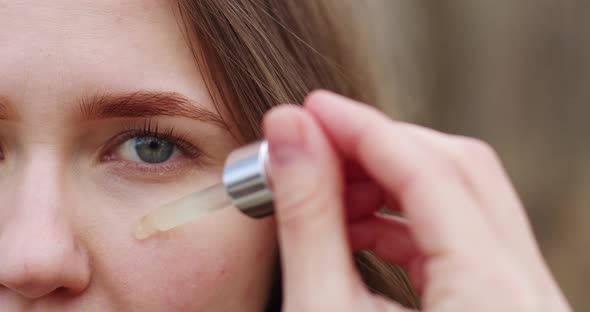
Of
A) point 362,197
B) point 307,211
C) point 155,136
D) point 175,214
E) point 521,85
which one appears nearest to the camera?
point 307,211

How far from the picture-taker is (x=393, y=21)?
2943 mm

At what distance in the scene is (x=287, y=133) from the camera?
0.64 metres

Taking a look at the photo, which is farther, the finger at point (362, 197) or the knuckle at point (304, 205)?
the finger at point (362, 197)

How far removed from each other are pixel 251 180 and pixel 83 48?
36 centimetres

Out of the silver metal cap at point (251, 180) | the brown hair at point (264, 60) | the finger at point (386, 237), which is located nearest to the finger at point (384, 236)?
the finger at point (386, 237)

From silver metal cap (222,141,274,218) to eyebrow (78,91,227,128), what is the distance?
0.89 ft

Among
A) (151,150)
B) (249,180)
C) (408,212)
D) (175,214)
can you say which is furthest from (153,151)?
(408,212)

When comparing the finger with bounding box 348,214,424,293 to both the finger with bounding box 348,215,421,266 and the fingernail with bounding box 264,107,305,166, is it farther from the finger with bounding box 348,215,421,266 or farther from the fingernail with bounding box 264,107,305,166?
the fingernail with bounding box 264,107,305,166

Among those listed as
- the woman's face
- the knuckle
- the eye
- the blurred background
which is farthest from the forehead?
the blurred background

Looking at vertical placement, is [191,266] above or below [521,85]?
above

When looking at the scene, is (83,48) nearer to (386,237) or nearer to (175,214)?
(175,214)

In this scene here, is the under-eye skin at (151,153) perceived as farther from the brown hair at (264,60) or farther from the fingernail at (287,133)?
the fingernail at (287,133)


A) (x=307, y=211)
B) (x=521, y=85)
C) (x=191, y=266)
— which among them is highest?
(x=307, y=211)

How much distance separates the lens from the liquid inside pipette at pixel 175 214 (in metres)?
0.84
